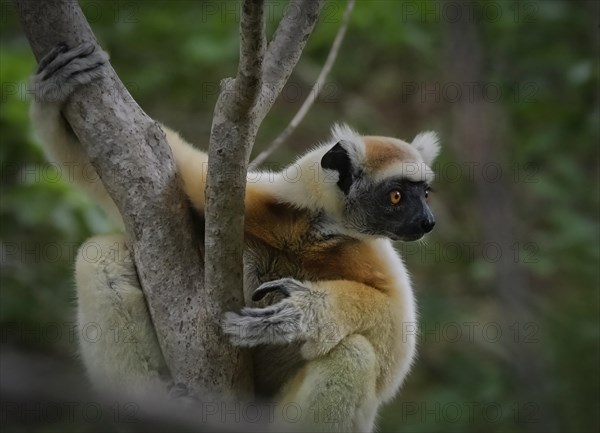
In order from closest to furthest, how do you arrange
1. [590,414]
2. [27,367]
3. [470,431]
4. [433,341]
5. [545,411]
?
[27,367] → [545,411] → [590,414] → [470,431] → [433,341]

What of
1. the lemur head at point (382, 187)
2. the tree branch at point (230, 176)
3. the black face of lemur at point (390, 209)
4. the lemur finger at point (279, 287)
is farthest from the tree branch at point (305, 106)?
the tree branch at point (230, 176)

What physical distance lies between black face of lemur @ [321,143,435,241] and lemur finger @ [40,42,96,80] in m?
1.77

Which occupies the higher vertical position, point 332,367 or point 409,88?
point 409,88

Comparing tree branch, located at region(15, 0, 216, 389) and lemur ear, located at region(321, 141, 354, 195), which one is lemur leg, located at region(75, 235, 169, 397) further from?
lemur ear, located at region(321, 141, 354, 195)

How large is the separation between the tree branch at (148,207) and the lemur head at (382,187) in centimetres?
144

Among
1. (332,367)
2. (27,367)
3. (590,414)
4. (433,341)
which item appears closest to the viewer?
(27,367)

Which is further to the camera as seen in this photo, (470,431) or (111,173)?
(470,431)

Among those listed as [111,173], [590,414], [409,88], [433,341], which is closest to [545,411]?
[111,173]

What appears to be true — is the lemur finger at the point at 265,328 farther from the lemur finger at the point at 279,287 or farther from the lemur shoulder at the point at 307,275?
the lemur finger at the point at 279,287

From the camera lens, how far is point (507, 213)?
462 centimetres

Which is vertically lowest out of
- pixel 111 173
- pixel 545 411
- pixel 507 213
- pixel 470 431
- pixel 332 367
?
pixel 470 431

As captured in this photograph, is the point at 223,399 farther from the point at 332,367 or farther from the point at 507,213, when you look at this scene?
the point at 507,213

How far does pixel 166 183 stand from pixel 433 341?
6.82 metres

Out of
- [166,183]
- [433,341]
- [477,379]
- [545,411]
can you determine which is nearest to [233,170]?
[166,183]
